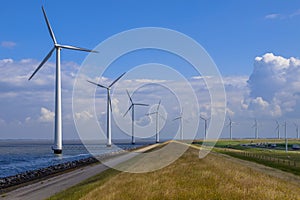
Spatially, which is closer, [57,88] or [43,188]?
[43,188]

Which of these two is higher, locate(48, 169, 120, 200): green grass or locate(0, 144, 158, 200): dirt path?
locate(48, 169, 120, 200): green grass

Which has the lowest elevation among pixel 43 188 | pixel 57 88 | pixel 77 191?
pixel 43 188

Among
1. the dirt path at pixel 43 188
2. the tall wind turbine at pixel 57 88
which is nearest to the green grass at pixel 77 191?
the dirt path at pixel 43 188

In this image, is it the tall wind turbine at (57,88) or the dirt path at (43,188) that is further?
the tall wind turbine at (57,88)

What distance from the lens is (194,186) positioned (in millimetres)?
24297

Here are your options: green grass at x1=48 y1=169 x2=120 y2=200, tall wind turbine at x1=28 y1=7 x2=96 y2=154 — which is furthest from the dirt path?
tall wind turbine at x1=28 y1=7 x2=96 y2=154

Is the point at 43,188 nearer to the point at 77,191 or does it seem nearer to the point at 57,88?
the point at 77,191

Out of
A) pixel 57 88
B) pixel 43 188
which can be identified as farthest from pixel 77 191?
pixel 57 88

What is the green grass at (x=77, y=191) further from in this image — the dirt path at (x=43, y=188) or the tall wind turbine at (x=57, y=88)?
the tall wind turbine at (x=57, y=88)

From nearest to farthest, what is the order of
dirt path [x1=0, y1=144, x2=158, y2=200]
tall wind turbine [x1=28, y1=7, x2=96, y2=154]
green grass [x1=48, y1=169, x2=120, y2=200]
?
1. green grass [x1=48, y1=169, x2=120, y2=200]
2. dirt path [x1=0, y1=144, x2=158, y2=200]
3. tall wind turbine [x1=28, y1=7, x2=96, y2=154]

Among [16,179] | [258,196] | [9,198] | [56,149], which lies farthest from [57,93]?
[258,196]

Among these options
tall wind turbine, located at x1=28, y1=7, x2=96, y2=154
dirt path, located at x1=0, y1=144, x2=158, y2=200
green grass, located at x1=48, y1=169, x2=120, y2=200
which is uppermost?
tall wind turbine, located at x1=28, y1=7, x2=96, y2=154

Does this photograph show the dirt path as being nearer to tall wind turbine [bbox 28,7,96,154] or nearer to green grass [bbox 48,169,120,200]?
green grass [bbox 48,169,120,200]

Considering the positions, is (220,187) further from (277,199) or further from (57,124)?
(57,124)
